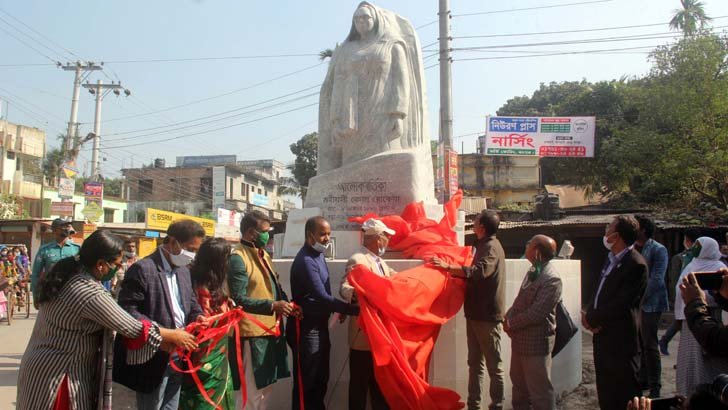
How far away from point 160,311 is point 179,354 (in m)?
0.30

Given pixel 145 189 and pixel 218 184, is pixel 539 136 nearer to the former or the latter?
pixel 218 184

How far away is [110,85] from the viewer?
1178 inches

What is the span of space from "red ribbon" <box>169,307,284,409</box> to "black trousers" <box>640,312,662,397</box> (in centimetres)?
362

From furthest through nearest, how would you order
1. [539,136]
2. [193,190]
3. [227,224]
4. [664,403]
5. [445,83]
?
1. [193,190]
2. [227,224]
3. [539,136]
4. [445,83]
5. [664,403]

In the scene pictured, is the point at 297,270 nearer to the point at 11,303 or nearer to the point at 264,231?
the point at 264,231

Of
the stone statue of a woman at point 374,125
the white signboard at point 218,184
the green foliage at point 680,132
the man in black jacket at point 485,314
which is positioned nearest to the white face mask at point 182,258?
the man in black jacket at point 485,314

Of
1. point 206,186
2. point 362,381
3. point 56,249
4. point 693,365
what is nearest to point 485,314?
point 362,381

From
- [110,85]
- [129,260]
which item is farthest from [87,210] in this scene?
[129,260]

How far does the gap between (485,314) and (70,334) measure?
2.76 metres

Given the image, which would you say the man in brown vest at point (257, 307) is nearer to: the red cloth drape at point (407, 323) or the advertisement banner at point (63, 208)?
the red cloth drape at point (407, 323)

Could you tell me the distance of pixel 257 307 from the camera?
3.81 metres

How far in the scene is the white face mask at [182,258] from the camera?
138 inches

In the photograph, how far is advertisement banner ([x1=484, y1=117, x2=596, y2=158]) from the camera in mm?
21234

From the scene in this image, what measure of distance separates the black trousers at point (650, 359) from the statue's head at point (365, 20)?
14.1 ft
